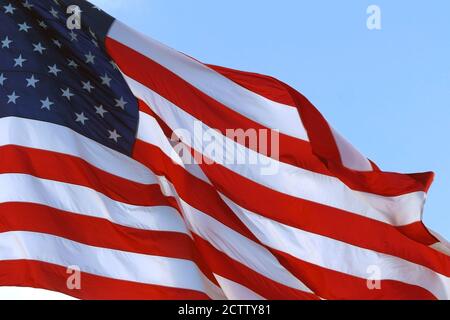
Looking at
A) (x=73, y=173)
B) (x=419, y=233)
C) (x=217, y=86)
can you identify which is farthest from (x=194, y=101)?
(x=419, y=233)

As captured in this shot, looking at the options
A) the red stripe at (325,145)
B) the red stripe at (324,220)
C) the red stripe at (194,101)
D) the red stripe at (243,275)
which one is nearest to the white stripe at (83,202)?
the red stripe at (243,275)

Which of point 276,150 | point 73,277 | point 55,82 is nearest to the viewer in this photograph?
point 73,277

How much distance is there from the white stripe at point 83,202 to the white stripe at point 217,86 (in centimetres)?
188

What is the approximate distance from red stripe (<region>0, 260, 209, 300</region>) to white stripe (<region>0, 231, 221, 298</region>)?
0.18ft

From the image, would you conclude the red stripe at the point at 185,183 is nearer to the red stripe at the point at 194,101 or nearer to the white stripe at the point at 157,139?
the white stripe at the point at 157,139

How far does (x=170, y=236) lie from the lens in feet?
36.9

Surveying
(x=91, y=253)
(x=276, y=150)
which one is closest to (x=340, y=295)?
(x=276, y=150)

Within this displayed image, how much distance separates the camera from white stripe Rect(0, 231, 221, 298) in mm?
10641

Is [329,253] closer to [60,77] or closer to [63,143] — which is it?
[63,143]

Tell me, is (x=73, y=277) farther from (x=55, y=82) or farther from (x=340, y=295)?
(x=340, y=295)

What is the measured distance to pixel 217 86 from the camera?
12766mm

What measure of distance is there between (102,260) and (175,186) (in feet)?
4.31

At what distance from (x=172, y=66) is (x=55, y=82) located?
1.56 meters

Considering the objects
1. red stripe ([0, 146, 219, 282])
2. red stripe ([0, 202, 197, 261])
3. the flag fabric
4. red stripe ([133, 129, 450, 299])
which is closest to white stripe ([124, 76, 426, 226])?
the flag fabric
